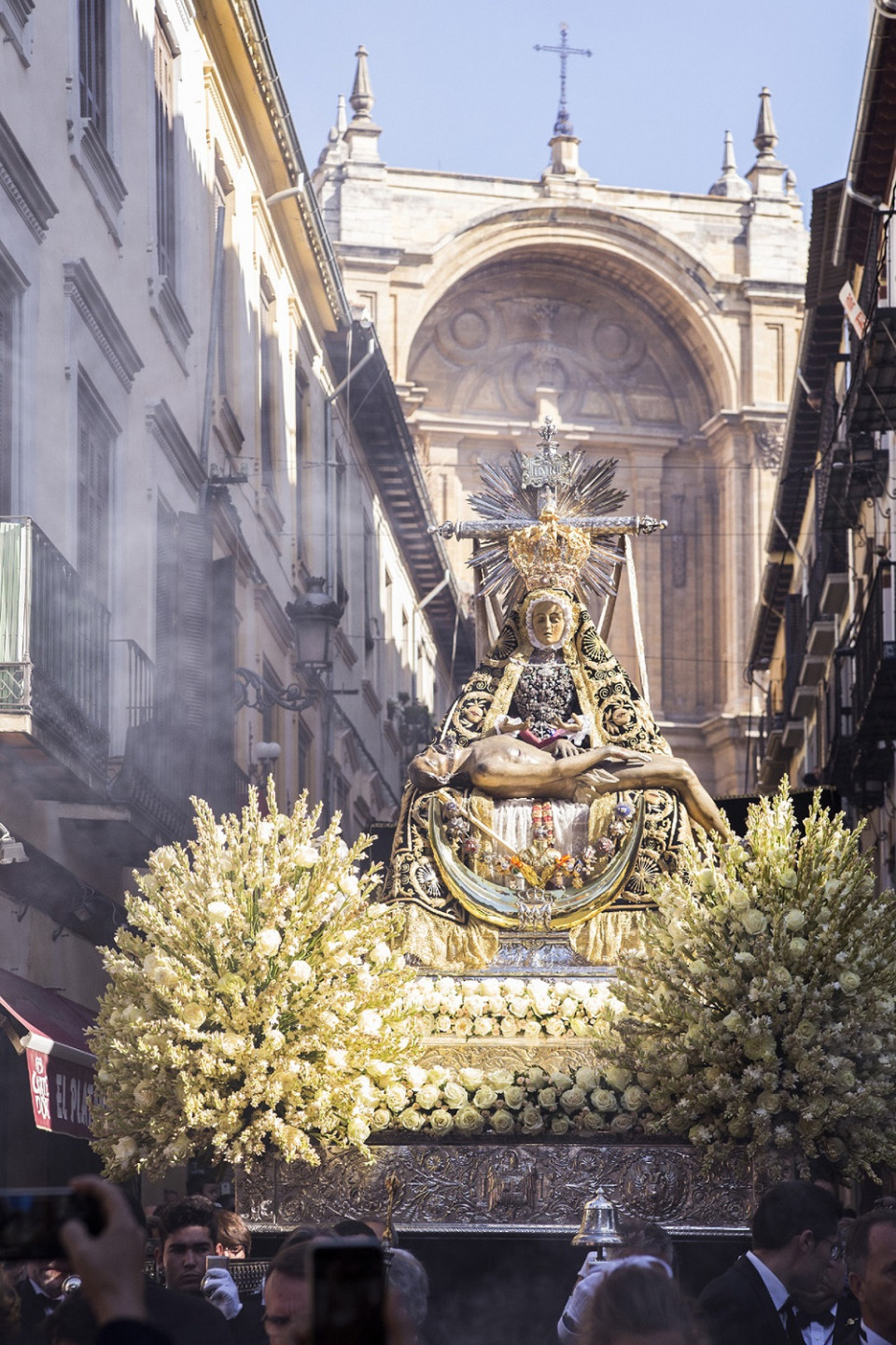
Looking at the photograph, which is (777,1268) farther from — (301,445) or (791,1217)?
(301,445)

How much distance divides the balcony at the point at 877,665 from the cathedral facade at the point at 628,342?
19.4 m

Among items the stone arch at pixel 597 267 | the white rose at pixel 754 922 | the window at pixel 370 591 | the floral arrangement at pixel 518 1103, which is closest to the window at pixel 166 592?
the floral arrangement at pixel 518 1103

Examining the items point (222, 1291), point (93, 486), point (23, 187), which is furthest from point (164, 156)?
point (222, 1291)

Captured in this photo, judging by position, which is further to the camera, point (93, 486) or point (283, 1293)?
point (93, 486)

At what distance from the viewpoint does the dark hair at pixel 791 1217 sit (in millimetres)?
5242

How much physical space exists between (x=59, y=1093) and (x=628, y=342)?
3176cm

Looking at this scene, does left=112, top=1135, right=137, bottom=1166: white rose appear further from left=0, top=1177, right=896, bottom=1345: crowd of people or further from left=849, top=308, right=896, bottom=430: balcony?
left=849, top=308, right=896, bottom=430: balcony

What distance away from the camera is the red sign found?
1030cm

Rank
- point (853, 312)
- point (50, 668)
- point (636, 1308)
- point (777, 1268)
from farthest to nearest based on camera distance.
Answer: point (853, 312), point (50, 668), point (777, 1268), point (636, 1308)

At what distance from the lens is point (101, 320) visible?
13.7m

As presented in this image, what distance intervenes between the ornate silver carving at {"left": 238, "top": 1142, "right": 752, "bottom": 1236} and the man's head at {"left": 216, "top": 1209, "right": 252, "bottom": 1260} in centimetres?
91

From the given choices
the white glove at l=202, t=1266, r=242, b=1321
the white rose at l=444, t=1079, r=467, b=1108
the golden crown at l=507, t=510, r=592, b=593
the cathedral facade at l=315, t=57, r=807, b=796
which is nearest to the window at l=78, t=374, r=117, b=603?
the golden crown at l=507, t=510, r=592, b=593

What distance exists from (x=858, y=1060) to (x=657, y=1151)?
104cm

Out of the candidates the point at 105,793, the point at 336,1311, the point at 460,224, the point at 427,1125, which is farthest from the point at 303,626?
the point at 460,224
